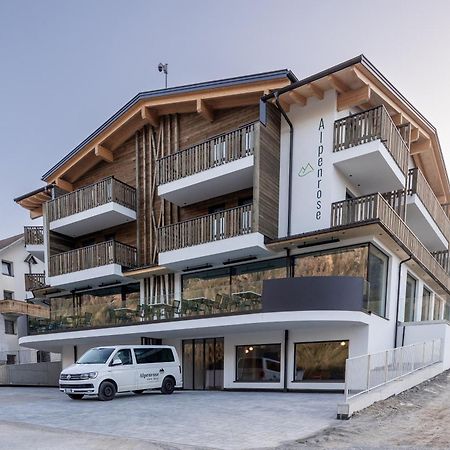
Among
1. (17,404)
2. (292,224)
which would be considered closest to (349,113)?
(292,224)

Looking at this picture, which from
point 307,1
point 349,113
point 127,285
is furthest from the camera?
point 127,285

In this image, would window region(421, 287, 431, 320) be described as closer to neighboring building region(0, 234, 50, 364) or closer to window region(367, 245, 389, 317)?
window region(367, 245, 389, 317)

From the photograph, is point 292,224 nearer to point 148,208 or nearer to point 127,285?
point 148,208

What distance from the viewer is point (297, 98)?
1539cm

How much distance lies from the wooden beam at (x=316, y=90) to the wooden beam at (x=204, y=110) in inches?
180

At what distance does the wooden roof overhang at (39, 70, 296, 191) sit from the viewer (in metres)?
16.3

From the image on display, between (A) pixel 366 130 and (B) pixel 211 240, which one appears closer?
(A) pixel 366 130

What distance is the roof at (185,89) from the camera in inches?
Answer: 622

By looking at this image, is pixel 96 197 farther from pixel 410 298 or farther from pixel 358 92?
pixel 410 298

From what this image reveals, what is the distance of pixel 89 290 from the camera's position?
2227cm

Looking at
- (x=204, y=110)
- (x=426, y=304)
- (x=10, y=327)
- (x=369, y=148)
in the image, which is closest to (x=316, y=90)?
(x=369, y=148)

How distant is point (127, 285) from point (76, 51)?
1231cm

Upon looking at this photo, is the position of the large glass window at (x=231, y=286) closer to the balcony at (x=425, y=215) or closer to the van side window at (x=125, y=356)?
the van side window at (x=125, y=356)

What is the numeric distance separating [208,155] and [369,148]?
576 centimetres
